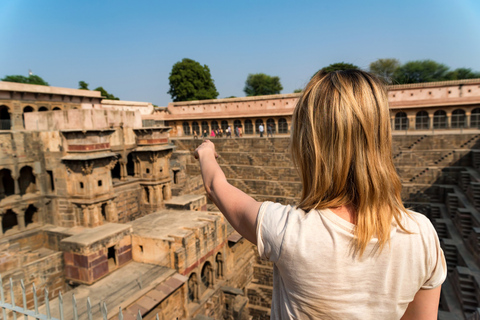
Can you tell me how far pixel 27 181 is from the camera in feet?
38.8

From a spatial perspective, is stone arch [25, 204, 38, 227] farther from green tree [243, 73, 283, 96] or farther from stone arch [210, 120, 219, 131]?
green tree [243, 73, 283, 96]

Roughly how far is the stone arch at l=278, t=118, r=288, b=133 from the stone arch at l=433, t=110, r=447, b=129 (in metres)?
10.7

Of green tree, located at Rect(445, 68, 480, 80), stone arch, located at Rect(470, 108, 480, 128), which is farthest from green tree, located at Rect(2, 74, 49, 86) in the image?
green tree, located at Rect(445, 68, 480, 80)

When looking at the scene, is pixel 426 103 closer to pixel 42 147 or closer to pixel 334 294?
pixel 42 147

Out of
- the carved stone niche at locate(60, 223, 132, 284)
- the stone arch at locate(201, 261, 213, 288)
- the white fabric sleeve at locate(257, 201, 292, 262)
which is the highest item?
the white fabric sleeve at locate(257, 201, 292, 262)

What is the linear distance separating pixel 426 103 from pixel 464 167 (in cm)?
769

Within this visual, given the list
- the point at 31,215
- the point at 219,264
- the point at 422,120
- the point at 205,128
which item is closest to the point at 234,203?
the point at 219,264

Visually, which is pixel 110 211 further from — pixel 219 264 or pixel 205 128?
pixel 205 128

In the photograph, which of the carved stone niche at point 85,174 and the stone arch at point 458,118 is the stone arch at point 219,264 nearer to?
the carved stone niche at point 85,174

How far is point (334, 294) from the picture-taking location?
3.27 ft

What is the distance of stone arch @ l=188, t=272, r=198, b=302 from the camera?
1066 cm

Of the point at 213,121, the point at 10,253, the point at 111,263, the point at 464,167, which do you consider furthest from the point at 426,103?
the point at 10,253

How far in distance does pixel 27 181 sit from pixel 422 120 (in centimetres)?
2362

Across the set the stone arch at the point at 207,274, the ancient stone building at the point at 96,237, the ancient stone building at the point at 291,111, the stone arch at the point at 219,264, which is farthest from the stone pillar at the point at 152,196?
the ancient stone building at the point at 291,111
